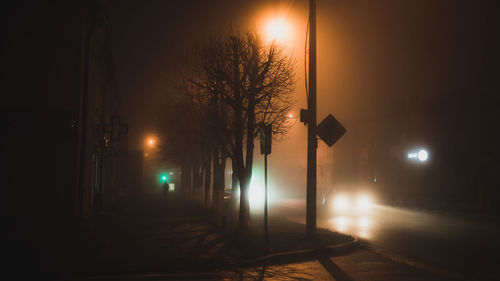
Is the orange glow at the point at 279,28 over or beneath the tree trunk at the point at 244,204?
over

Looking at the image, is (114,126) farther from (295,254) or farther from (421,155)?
(421,155)

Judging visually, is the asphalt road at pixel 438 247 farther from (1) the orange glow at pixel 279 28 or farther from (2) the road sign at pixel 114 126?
(2) the road sign at pixel 114 126

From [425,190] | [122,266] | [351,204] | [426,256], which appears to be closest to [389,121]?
[425,190]

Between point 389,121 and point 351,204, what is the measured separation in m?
19.7

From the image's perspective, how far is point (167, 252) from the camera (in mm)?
11234

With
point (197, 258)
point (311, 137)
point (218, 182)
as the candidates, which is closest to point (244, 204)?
point (311, 137)

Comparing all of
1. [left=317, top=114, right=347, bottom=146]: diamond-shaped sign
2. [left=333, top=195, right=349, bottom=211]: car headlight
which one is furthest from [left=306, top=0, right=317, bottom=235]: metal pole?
[left=333, top=195, right=349, bottom=211]: car headlight

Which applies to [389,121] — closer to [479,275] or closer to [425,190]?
[425,190]

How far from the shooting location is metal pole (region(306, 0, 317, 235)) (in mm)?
12898

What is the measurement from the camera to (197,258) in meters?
10.3

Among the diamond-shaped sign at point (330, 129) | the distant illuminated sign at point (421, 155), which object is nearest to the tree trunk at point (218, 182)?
the diamond-shaped sign at point (330, 129)

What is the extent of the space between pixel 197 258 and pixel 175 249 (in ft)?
5.44

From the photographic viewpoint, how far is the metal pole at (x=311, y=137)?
42.3ft

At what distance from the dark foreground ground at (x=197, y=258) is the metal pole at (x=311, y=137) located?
2.40 feet
